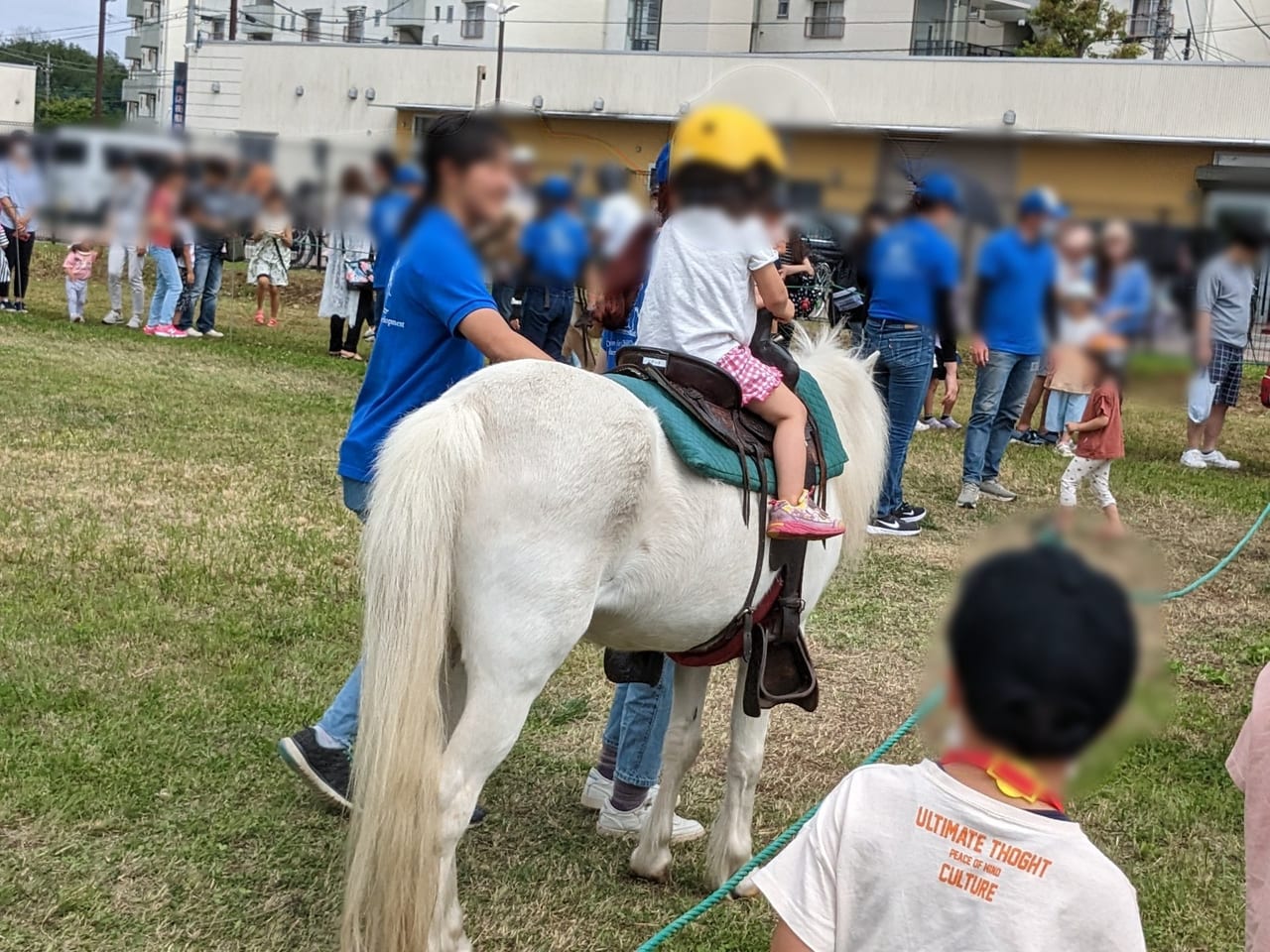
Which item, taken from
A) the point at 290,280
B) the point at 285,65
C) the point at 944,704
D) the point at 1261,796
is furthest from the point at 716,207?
the point at 290,280

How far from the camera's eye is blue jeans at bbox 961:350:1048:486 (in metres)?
8.82

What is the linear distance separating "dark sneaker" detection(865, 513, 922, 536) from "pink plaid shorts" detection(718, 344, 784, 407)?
4583mm

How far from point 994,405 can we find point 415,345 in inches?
250

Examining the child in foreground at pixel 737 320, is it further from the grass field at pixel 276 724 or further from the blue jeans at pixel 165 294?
the blue jeans at pixel 165 294

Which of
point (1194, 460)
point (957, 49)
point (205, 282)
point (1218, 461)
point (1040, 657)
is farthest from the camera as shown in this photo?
point (957, 49)

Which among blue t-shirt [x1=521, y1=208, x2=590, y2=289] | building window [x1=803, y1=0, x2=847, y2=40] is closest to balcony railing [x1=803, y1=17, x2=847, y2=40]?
building window [x1=803, y1=0, x2=847, y2=40]

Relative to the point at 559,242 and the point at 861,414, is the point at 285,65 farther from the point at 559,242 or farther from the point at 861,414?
the point at 861,414

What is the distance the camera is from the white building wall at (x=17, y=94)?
2.91m

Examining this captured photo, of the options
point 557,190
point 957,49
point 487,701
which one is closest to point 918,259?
point 557,190

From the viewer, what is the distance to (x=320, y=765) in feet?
11.8

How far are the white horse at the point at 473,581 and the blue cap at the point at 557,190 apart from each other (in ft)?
2.53

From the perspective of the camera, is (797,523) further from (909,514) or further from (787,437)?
(909,514)

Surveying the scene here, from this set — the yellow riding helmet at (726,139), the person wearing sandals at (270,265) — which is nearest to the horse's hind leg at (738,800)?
the yellow riding helmet at (726,139)

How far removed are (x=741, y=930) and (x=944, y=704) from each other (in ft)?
8.11
